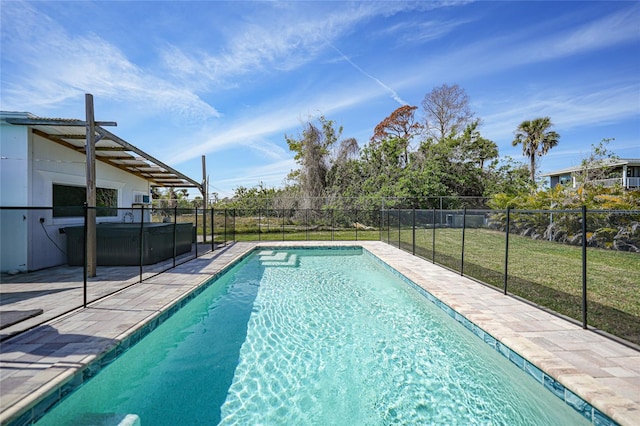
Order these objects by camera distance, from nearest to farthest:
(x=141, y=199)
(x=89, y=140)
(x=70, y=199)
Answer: (x=89, y=140)
(x=70, y=199)
(x=141, y=199)

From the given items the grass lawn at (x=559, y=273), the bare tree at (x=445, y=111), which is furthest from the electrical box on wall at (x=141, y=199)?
the bare tree at (x=445, y=111)

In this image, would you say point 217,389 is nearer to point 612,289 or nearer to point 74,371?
point 74,371

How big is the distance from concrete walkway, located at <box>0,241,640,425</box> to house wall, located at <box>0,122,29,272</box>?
268 centimetres

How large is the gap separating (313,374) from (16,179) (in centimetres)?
676

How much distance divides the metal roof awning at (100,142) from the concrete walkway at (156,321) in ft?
10.7

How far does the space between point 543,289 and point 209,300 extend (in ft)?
18.7

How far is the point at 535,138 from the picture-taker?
22344mm

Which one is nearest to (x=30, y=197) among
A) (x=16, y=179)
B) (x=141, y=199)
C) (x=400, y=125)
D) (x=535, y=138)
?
(x=16, y=179)

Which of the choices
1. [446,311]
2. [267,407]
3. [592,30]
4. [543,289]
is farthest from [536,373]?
[592,30]

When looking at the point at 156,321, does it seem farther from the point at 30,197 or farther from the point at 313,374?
the point at 30,197

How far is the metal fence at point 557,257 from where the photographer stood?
3.96 meters

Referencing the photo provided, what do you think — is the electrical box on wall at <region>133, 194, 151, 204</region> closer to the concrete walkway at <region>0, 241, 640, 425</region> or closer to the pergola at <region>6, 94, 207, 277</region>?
the pergola at <region>6, 94, 207, 277</region>

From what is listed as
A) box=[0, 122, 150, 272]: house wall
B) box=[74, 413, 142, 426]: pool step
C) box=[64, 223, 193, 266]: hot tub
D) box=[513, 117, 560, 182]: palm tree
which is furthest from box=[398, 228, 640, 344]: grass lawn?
box=[513, 117, 560, 182]: palm tree

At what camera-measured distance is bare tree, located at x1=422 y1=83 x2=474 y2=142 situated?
22.6 m
